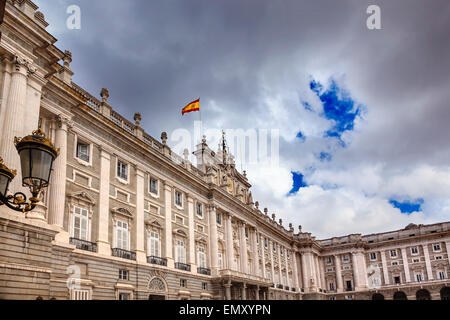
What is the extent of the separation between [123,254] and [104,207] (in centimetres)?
353

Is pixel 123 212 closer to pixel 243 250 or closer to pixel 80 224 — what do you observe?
pixel 80 224

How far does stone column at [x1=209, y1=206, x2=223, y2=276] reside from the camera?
126 ft

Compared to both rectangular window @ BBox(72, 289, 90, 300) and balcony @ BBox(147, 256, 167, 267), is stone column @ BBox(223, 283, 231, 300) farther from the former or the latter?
rectangular window @ BBox(72, 289, 90, 300)

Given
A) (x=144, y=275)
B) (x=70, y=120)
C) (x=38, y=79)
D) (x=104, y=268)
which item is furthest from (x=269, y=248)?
(x=38, y=79)

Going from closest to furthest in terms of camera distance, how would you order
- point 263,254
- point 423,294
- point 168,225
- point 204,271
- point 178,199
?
1. point 168,225
2. point 178,199
3. point 204,271
4. point 263,254
5. point 423,294

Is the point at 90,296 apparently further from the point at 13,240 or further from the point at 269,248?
the point at 269,248

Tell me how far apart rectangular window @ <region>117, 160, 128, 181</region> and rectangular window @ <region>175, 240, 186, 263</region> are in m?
7.91

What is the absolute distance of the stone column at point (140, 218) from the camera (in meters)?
28.7

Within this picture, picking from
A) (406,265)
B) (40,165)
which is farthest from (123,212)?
(406,265)

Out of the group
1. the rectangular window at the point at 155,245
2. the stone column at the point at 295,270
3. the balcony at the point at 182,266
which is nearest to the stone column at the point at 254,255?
the balcony at the point at 182,266

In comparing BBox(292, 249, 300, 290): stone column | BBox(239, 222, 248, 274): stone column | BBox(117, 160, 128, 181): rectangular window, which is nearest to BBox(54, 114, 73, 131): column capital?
BBox(117, 160, 128, 181): rectangular window

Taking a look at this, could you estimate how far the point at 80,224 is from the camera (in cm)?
2436

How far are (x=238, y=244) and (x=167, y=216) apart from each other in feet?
49.2

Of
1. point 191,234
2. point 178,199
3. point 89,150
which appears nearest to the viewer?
point 89,150
